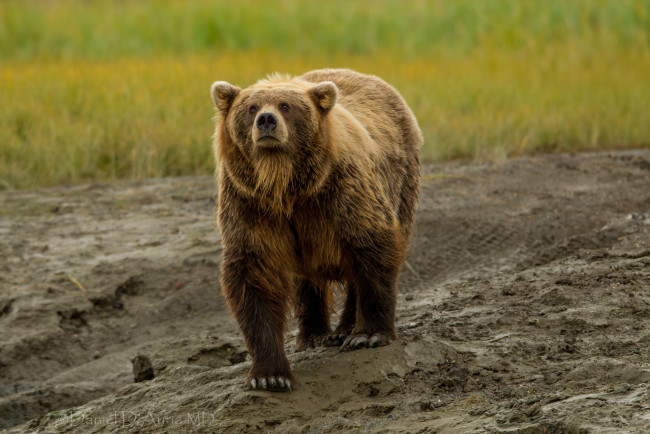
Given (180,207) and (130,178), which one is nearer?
(180,207)

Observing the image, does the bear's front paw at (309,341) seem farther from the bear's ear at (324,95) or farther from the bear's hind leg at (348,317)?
the bear's ear at (324,95)

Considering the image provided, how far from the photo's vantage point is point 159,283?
286 inches

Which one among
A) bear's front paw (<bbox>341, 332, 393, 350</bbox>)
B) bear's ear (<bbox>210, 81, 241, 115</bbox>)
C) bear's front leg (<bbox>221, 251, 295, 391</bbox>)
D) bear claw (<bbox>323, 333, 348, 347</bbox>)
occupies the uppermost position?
bear's ear (<bbox>210, 81, 241, 115</bbox>)

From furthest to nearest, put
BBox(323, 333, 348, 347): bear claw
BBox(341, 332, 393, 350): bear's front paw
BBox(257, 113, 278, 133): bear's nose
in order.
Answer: BBox(323, 333, 348, 347): bear claw < BBox(341, 332, 393, 350): bear's front paw < BBox(257, 113, 278, 133): bear's nose

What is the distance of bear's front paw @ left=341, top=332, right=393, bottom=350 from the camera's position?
504 centimetres

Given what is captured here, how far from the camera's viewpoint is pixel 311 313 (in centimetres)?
577

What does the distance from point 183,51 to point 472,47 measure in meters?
4.45

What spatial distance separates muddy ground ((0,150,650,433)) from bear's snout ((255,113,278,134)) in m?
1.24

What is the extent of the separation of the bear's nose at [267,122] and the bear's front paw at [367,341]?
1.25 meters

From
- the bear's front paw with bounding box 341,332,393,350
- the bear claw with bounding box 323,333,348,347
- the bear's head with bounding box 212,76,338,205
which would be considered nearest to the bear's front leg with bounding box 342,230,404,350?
the bear's front paw with bounding box 341,332,393,350

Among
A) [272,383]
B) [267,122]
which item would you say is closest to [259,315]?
[272,383]

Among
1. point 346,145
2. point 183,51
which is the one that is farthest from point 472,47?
point 346,145

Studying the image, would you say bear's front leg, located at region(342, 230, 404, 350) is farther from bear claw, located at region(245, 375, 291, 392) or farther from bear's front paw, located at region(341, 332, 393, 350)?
bear claw, located at region(245, 375, 291, 392)

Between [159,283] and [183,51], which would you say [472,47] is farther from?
[159,283]
